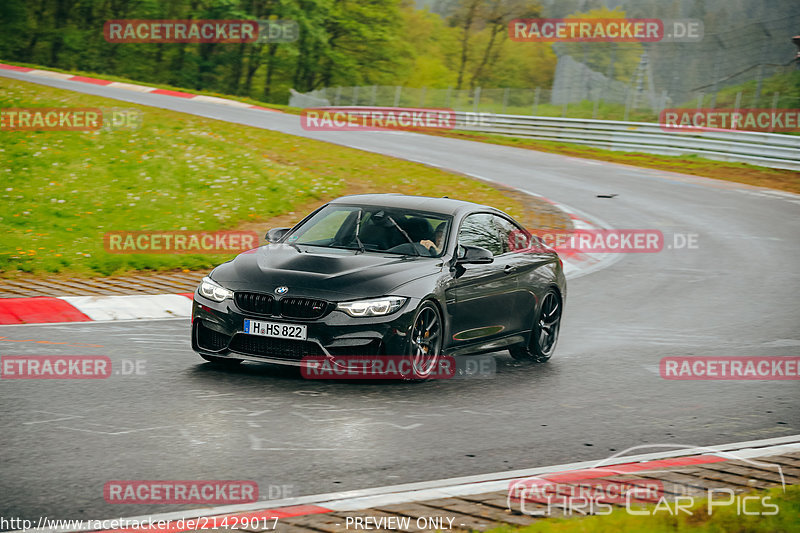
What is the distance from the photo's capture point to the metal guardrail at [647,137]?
31734 millimetres

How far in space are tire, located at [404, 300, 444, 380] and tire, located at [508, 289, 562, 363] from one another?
159 centimetres

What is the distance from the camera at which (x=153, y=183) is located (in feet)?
60.3

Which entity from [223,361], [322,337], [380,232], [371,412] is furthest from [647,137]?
[371,412]

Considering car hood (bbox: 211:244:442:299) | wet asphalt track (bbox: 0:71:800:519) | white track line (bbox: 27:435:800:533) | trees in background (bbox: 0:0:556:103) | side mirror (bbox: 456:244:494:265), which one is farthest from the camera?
trees in background (bbox: 0:0:556:103)

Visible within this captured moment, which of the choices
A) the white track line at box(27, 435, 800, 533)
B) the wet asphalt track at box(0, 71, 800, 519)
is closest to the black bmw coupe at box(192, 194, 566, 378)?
the wet asphalt track at box(0, 71, 800, 519)

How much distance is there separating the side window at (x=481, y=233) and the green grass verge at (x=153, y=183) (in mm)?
5724

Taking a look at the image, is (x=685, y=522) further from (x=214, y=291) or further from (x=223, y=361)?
(x=223, y=361)

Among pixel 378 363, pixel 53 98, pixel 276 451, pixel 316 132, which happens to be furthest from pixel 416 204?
pixel 316 132

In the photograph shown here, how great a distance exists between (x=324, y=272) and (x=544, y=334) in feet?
9.56

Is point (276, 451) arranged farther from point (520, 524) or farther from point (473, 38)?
point (473, 38)

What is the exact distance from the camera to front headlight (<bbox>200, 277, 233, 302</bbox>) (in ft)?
27.0

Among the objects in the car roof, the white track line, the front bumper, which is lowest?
the white track line

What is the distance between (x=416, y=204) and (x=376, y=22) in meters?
66.9

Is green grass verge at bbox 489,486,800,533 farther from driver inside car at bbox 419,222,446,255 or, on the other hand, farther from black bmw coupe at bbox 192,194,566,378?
driver inside car at bbox 419,222,446,255
